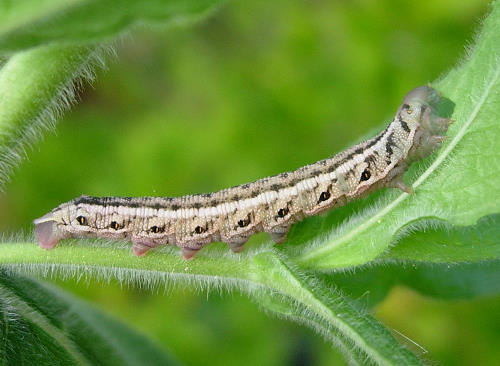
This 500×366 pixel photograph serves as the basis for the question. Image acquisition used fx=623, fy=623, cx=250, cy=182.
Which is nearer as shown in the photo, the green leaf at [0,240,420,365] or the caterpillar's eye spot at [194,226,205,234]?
the green leaf at [0,240,420,365]

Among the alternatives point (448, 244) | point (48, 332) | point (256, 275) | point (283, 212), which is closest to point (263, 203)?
point (283, 212)

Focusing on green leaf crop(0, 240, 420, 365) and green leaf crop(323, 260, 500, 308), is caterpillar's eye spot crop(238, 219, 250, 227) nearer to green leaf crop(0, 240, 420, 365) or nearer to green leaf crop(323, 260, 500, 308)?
green leaf crop(0, 240, 420, 365)

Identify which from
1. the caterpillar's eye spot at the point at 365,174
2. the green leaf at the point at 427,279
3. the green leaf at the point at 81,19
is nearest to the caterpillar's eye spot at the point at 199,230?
the green leaf at the point at 427,279

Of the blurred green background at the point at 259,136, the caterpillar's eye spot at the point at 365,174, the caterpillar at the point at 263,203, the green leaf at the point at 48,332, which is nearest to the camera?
the green leaf at the point at 48,332

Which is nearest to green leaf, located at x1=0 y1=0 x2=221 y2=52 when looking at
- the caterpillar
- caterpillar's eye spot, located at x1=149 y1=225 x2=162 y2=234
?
the caterpillar

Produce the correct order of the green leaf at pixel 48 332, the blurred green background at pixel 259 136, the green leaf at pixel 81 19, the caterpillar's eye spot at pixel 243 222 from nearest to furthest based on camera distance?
the green leaf at pixel 81 19 < the green leaf at pixel 48 332 < the caterpillar's eye spot at pixel 243 222 < the blurred green background at pixel 259 136

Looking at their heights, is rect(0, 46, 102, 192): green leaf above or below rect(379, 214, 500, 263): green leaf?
above

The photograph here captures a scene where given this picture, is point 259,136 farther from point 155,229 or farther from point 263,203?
point 155,229

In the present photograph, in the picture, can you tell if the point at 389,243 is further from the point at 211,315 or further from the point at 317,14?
the point at 317,14

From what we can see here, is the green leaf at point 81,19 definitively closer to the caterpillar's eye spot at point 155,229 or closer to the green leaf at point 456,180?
the green leaf at point 456,180
